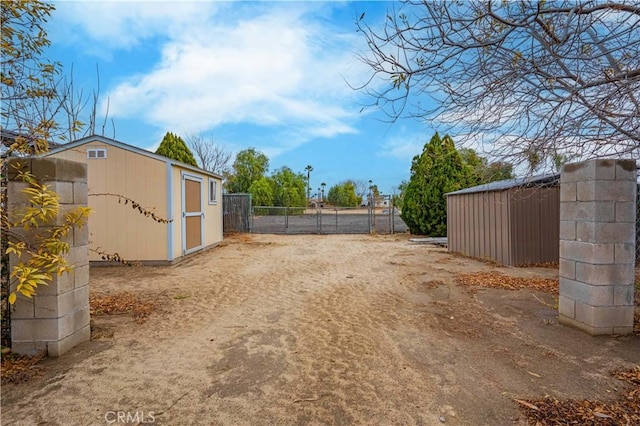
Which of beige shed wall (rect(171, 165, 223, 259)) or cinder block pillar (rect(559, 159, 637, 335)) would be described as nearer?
cinder block pillar (rect(559, 159, 637, 335))

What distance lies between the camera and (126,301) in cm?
461

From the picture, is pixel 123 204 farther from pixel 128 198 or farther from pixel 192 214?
pixel 192 214

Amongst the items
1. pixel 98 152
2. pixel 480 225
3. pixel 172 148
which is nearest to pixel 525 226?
pixel 480 225

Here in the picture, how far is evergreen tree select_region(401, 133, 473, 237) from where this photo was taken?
42.2 ft

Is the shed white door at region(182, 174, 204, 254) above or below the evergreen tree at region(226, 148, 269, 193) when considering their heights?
below

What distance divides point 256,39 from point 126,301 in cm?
508

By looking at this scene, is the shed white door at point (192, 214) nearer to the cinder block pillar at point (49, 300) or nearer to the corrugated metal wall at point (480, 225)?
the cinder block pillar at point (49, 300)

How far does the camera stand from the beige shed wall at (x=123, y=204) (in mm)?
7414

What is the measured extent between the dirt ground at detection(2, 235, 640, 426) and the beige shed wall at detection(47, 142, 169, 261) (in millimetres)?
2598

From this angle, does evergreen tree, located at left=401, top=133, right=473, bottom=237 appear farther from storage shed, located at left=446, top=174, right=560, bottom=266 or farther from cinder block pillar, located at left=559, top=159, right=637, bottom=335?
cinder block pillar, located at left=559, top=159, right=637, bottom=335

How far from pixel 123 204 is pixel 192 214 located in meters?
1.75

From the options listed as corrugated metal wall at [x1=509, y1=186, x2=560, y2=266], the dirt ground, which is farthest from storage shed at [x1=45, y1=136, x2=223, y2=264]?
corrugated metal wall at [x1=509, y1=186, x2=560, y2=266]

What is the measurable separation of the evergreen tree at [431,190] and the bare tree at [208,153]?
1804cm

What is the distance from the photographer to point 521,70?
8.69ft
